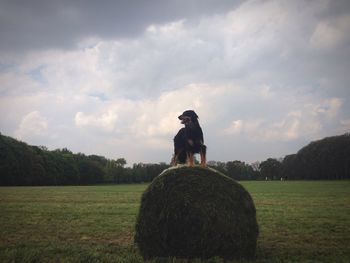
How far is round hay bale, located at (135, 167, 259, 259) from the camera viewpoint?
288 inches

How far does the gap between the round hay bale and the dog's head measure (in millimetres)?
1262

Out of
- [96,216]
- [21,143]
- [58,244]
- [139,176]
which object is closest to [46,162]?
[21,143]

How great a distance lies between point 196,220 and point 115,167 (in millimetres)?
116571

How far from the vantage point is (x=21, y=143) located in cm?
7931

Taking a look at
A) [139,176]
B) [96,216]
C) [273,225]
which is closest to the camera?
[273,225]

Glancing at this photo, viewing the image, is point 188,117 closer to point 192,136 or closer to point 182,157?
point 192,136

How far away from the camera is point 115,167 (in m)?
122

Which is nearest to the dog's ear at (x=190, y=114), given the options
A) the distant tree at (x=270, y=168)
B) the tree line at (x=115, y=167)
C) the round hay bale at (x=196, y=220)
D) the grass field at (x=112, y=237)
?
the round hay bale at (x=196, y=220)

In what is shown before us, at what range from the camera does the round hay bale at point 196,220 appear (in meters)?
7.31

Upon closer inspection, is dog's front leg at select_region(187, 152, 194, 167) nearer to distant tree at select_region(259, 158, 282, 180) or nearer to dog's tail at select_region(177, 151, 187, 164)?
dog's tail at select_region(177, 151, 187, 164)

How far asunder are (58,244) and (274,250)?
Result: 531 centimetres

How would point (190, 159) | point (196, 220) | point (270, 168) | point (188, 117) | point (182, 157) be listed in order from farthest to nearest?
point (270, 168), point (182, 157), point (190, 159), point (188, 117), point (196, 220)

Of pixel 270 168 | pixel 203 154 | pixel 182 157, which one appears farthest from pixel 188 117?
pixel 270 168

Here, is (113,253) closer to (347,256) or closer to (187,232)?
(187,232)
